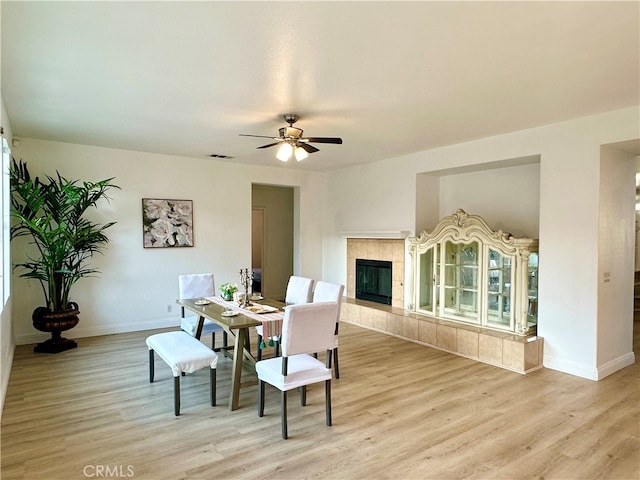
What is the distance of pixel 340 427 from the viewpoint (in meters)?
3.04

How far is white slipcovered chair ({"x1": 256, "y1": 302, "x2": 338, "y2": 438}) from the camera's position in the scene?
289 cm

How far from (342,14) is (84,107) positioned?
2905 mm

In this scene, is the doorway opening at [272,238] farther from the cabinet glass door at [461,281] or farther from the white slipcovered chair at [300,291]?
the cabinet glass door at [461,281]

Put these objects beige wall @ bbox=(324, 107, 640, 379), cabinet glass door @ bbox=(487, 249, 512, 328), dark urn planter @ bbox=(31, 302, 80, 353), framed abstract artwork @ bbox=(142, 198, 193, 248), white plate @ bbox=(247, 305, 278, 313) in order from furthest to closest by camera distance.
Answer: framed abstract artwork @ bbox=(142, 198, 193, 248) < cabinet glass door @ bbox=(487, 249, 512, 328) < dark urn planter @ bbox=(31, 302, 80, 353) < beige wall @ bbox=(324, 107, 640, 379) < white plate @ bbox=(247, 305, 278, 313)

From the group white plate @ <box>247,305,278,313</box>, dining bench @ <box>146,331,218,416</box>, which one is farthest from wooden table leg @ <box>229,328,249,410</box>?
white plate @ <box>247,305,278,313</box>

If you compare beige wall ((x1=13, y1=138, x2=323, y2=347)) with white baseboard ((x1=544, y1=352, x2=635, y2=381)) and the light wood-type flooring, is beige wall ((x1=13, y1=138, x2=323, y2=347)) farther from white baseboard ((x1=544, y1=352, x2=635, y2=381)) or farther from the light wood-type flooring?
white baseboard ((x1=544, y1=352, x2=635, y2=381))

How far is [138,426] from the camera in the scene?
9.93 ft

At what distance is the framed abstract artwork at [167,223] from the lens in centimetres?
600

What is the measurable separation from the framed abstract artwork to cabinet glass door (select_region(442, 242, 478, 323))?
397cm

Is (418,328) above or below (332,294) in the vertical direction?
below

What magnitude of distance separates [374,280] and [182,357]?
160 inches

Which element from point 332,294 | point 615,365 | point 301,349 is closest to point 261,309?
point 332,294

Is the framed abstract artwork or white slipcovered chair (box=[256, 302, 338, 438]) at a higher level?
the framed abstract artwork

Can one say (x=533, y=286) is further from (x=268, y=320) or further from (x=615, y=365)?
(x=268, y=320)
